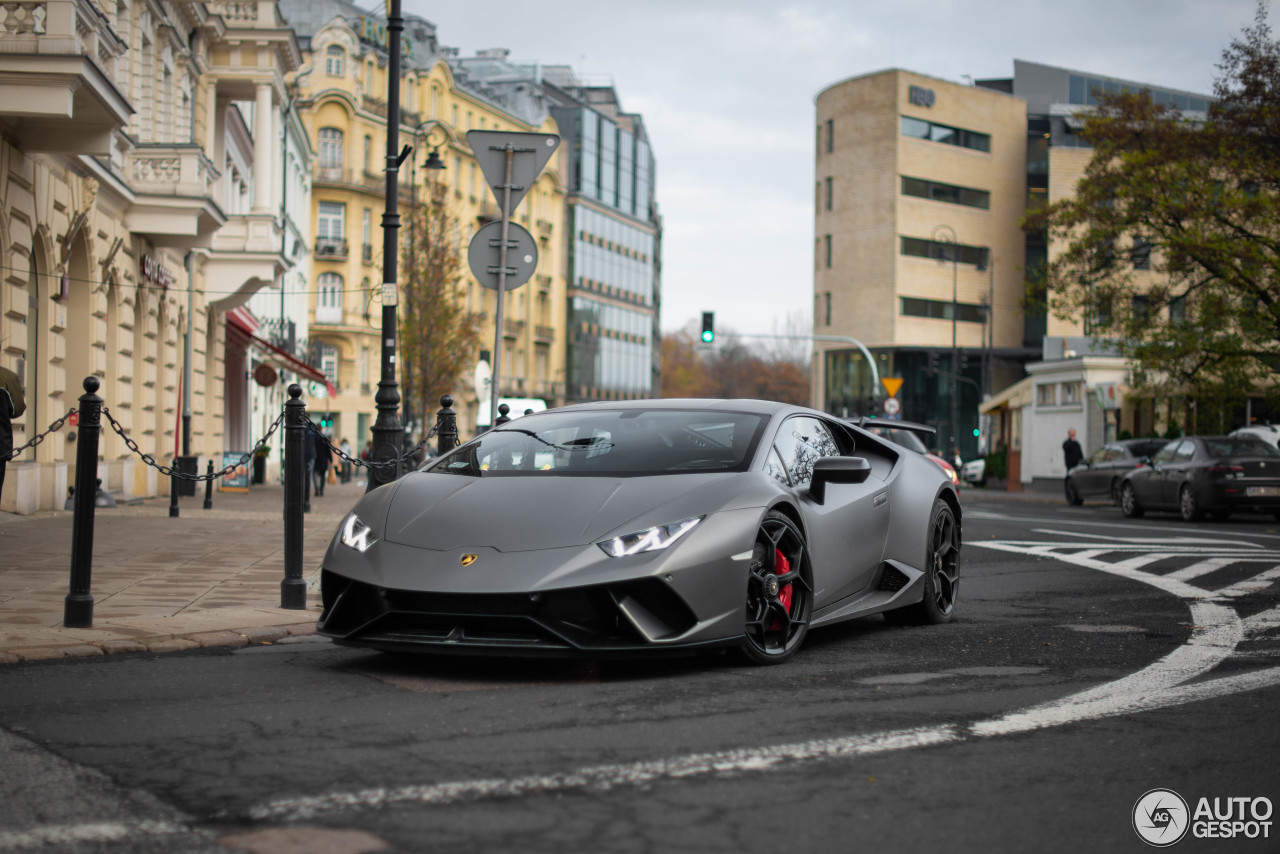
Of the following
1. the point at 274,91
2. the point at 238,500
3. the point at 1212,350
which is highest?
the point at 274,91

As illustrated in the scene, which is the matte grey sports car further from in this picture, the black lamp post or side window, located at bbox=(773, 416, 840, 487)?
the black lamp post

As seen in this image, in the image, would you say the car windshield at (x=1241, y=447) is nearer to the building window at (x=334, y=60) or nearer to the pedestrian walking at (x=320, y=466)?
the pedestrian walking at (x=320, y=466)

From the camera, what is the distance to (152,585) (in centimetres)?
941

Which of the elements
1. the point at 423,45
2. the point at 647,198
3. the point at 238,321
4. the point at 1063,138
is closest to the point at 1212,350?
the point at 238,321

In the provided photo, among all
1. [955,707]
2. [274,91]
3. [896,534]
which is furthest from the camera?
[274,91]

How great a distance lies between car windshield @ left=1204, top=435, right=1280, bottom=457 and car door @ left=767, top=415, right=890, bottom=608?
53.2 ft

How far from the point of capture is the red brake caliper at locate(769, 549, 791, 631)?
20.5 feet

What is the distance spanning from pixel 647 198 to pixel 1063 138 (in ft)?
146

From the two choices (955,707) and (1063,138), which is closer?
(955,707)

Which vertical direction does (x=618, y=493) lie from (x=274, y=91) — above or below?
below

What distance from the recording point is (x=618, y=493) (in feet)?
19.6

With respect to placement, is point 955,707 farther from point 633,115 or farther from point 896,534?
point 633,115

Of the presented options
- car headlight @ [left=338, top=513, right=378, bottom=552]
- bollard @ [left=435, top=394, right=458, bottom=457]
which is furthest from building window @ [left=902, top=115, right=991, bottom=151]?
car headlight @ [left=338, top=513, right=378, bottom=552]

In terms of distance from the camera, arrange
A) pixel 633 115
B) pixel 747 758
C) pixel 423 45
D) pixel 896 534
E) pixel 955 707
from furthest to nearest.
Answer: pixel 633 115 < pixel 423 45 < pixel 896 534 < pixel 955 707 < pixel 747 758
